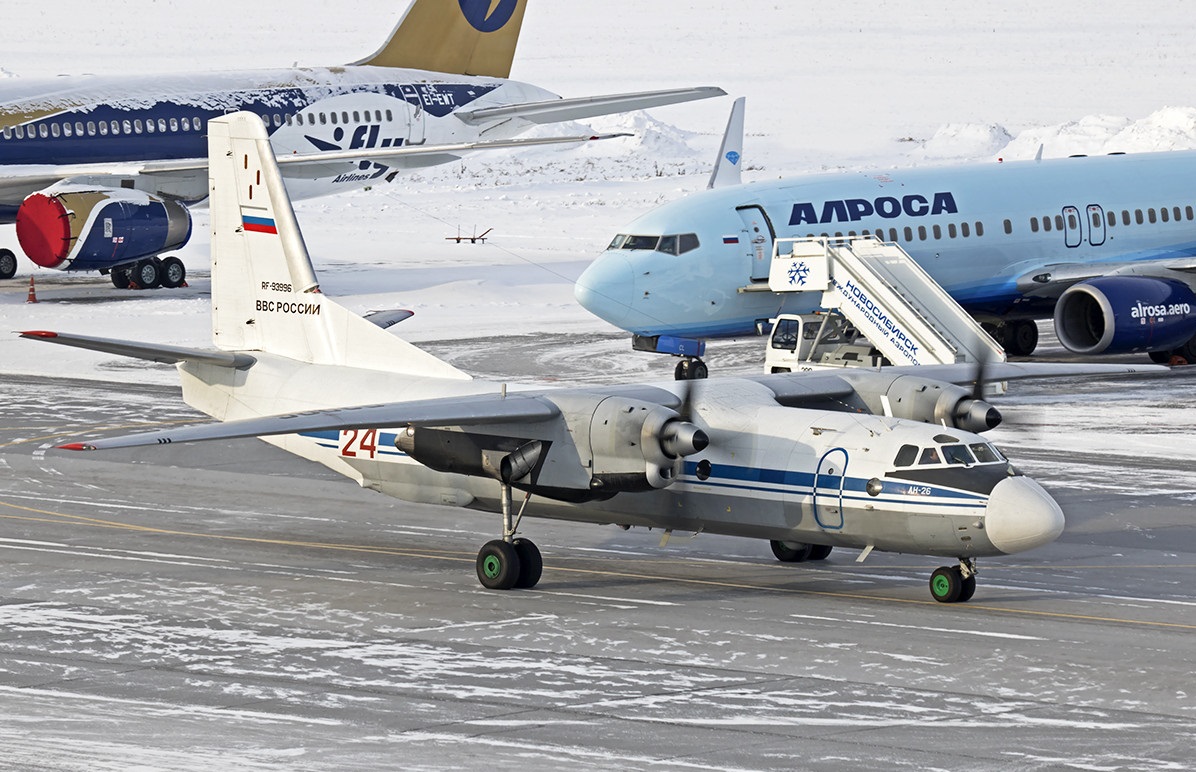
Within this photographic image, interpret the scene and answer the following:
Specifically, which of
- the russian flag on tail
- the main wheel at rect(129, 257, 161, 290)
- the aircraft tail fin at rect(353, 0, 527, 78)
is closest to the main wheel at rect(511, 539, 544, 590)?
the russian flag on tail

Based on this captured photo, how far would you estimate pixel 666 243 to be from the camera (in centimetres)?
3934

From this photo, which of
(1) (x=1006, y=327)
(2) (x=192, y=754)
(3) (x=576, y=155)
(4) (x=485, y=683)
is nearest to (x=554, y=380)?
(1) (x=1006, y=327)

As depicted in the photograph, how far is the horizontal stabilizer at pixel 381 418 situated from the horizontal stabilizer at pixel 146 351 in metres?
2.65

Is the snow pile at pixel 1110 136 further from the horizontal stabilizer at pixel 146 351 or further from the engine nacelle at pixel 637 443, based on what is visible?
the engine nacelle at pixel 637 443

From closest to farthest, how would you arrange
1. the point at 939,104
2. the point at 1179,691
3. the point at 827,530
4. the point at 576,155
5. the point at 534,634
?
1. the point at 1179,691
2. the point at 534,634
3. the point at 827,530
4. the point at 576,155
5. the point at 939,104

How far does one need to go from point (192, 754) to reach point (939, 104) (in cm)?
11493

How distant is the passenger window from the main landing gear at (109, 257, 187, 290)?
3985cm

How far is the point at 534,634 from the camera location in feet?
70.9

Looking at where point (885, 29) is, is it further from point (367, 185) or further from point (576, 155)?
point (367, 185)

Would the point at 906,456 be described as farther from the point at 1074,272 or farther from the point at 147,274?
the point at 147,274

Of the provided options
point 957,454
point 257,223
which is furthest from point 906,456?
point 257,223

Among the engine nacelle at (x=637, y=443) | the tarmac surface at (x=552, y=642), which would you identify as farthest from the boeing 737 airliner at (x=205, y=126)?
the engine nacelle at (x=637, y=443)

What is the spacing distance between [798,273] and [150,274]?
27.1 meters

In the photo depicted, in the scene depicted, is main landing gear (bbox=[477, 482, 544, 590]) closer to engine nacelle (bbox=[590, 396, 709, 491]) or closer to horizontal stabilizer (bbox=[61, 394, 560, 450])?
horizontal stabilizer (bbox=[61, 394, 560, 450])
